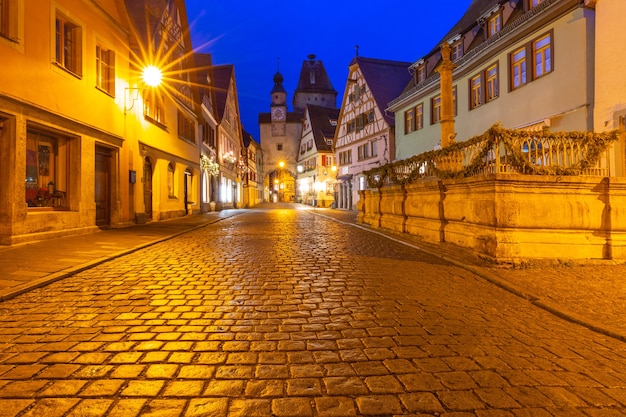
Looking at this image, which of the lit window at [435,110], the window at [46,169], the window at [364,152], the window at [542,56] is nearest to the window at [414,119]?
the lit window at [435,110]

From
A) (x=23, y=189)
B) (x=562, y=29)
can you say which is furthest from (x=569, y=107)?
(x=23, y=189)

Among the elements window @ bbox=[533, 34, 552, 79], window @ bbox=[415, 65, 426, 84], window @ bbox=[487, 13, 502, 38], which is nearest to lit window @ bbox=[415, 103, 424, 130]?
window @ bbox=[415, 65, 426, 84]

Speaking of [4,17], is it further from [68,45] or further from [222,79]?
[222,79]

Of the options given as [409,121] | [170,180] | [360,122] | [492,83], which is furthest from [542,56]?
[360,122]

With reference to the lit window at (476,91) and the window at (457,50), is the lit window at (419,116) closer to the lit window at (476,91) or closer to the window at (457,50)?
the window at (457,50)

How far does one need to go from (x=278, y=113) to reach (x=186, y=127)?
194 feet

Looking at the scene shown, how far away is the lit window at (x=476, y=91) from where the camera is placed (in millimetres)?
19502

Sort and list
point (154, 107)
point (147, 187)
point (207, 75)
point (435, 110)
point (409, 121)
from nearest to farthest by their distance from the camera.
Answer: point (147, 187), point (154, 107), point (435, 110), point (409, 121), point (207, 75)

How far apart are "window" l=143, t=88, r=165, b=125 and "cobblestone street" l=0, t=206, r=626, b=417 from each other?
1378 cm

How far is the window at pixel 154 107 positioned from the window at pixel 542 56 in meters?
16.3

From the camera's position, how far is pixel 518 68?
16.7 m

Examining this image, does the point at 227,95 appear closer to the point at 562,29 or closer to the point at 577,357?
the point at 562,29

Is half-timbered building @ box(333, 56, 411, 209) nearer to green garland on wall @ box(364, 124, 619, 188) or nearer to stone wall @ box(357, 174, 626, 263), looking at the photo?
green garland on wall @ box(364, 124, 619, 188)

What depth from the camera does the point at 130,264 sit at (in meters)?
8.20
